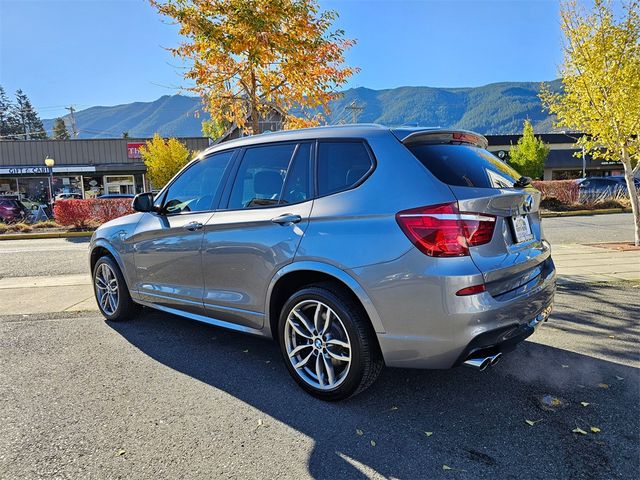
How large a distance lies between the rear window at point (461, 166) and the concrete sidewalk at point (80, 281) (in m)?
4.12

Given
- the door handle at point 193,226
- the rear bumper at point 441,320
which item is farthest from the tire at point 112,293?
the rear bumper at point 441,320

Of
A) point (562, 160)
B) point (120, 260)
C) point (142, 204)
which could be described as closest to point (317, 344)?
point (142, 204)

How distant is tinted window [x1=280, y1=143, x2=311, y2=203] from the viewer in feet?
10.5

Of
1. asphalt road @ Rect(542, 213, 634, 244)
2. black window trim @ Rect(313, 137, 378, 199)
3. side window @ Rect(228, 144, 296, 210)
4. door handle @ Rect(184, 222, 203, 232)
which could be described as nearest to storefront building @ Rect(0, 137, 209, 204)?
asphalt road @ Rect(542, 213, 634, 244)

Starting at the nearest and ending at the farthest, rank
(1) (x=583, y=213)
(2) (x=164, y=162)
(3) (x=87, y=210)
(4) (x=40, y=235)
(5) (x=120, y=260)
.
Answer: (5) (x=120, y=260) < (4) (x=40, y=235) < (3) (x=87, y=210) < (1) (x=583, y=213) < (2) (x=164, y=162)

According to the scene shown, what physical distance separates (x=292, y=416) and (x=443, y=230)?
155 cm

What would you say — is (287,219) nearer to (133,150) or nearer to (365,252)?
(365,252)

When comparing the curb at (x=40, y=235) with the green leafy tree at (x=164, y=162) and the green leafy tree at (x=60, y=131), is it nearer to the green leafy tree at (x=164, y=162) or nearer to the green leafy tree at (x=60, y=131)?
the green leafy tree at (x=164, y=162)

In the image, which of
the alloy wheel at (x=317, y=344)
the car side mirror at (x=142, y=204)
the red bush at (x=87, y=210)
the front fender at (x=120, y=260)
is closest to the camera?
the alloy wheel at (x=317, y=344)

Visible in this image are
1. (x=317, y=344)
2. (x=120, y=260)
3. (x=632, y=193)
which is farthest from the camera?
(x=632, y=193)

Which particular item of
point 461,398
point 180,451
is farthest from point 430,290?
point 180,451

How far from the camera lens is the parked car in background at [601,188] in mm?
20938

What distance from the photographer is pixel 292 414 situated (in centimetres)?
290

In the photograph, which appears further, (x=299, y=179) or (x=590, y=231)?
(x=590, y=231)
